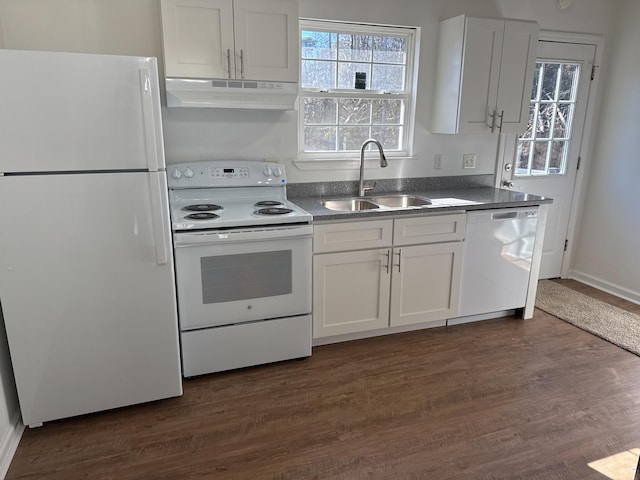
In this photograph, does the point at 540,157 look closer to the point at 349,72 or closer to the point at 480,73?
the point at 480,73

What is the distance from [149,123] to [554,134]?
Answer: 3.36 m

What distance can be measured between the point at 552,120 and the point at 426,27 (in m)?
1.44

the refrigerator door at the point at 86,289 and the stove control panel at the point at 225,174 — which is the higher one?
the stove control panel at the point at 225,174

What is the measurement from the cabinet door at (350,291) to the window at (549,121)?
1812 millimetres

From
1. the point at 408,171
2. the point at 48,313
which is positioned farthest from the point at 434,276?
the point at 48,313

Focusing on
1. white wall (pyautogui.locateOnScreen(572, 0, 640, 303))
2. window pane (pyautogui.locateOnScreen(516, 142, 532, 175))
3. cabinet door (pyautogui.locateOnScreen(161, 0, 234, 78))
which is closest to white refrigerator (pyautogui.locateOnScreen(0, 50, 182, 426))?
cabinet door (pyautogui.locateOnScreen(161, 0, 234, 78))

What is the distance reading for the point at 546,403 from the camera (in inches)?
93.4

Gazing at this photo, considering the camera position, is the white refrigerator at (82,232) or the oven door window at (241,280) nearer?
the white refrigerator at (82,232)

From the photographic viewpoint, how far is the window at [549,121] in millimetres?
3748

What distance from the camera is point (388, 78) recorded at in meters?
3.34

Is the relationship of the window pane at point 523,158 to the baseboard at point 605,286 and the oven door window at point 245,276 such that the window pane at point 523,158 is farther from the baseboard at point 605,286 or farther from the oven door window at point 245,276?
the oven door window at point 245,276

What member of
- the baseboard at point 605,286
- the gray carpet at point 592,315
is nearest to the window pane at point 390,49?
the gray carpet at point 592,315

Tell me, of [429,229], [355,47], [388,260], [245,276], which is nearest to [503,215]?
[429,229]

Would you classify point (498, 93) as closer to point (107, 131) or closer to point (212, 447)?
point (107, 131)
